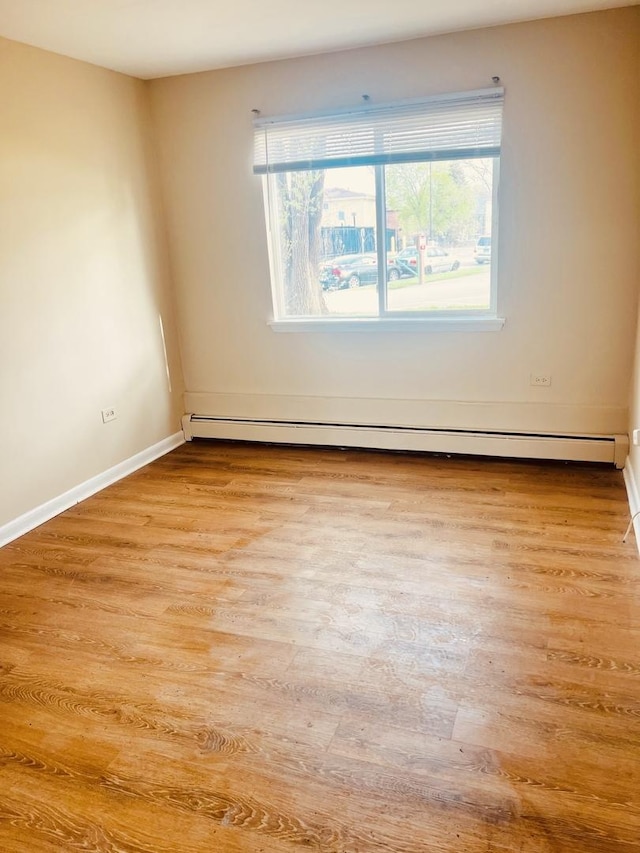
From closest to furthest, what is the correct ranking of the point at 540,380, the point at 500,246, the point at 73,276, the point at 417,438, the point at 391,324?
the point at 73,276 → the point at 500,246 → the point at 540,380 → the point at 391,324 → the point at 417,438

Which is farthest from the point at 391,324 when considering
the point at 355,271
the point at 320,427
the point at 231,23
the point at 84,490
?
the point at 84,490

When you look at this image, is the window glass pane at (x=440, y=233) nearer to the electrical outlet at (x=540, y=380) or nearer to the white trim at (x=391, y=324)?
the white trim at (x=391, y=324)

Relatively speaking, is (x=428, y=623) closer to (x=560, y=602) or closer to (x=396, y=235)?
(x=560, y=602)

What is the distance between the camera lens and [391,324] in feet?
13.3

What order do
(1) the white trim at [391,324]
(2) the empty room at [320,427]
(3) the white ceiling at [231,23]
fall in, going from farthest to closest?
Result: (1) the white trim at [391,324], (3) the white ceiling at [231,23], (2) the empty room at [320,427]

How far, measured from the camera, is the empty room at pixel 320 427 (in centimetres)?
174

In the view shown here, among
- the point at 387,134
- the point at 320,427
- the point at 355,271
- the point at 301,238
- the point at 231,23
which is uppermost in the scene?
the point at 231,23

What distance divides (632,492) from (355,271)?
7.04ft

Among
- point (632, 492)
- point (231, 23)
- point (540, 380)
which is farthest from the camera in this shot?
point (540, 380)

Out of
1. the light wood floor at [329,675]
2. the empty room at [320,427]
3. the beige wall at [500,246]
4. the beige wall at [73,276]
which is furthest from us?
the beige wall at [500,246]

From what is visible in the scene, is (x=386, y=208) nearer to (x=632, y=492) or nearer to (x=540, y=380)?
(x=540, y=380)

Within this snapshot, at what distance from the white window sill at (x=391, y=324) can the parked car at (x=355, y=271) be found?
9.4 inches

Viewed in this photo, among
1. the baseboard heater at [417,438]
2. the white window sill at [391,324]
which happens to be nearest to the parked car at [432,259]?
the white window sill at [391,324]

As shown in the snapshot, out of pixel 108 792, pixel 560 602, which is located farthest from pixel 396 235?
pixel 108 792
